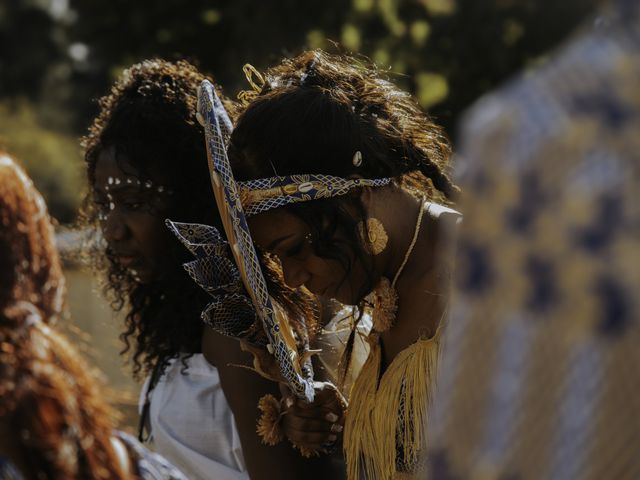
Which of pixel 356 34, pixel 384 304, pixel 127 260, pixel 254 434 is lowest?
pixel 254 434

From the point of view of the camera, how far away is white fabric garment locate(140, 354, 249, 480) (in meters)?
2.82

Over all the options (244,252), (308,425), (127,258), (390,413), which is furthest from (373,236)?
(127,258)

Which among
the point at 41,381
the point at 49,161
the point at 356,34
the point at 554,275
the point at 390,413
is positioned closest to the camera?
the point at 554,275

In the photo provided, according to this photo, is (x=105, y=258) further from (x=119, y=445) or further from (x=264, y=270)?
(x=119, y=445)

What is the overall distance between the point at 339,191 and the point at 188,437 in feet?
3.25

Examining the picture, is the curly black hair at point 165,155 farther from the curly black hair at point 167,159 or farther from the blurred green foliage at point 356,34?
the blurred green foliage at point 356,34

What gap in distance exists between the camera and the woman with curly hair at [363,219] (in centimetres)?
226

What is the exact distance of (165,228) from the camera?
2.90m

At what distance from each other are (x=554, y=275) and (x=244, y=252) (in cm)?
142

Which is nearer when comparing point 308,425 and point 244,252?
point 244,252

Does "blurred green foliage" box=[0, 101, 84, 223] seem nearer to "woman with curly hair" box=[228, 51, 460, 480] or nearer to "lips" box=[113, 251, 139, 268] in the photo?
"lips" box=[113, 251, 139, 268]

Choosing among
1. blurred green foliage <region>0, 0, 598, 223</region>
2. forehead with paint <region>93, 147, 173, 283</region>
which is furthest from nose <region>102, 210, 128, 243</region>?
blurred green foliage <region>0, 0, 598, 223</region>

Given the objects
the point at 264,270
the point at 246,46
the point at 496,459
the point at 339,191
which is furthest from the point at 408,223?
the point at 246,46

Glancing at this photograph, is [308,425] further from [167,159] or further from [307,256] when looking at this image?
[167,159]
